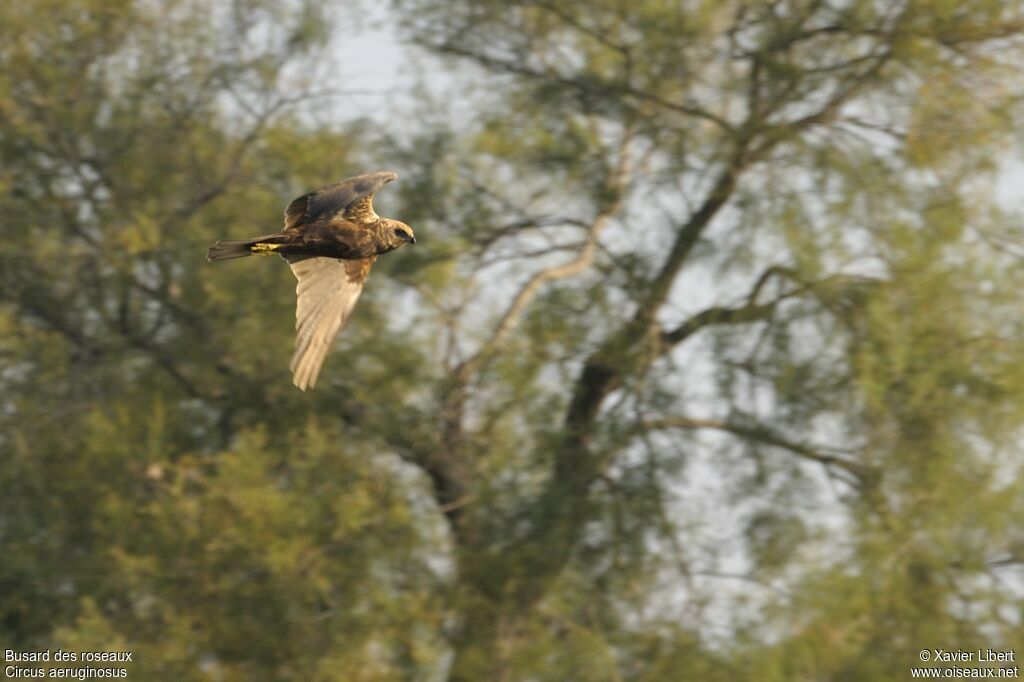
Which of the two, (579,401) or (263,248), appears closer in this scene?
(263,248)

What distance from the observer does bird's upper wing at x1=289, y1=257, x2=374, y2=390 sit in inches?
320

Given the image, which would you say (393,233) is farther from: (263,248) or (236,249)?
(236,249)

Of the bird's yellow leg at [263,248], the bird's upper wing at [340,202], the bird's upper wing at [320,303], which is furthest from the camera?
the bird's upper wing at [340,202]

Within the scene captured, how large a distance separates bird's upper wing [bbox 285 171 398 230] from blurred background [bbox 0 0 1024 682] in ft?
Result: 13.8

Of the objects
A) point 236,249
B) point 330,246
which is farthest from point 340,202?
point 236,249

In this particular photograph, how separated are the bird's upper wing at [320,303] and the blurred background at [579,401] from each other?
13.9 feet

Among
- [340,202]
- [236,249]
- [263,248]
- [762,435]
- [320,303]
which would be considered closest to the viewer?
[236,249]

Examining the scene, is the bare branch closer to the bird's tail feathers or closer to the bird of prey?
the bird of prey

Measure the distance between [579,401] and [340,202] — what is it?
482 cm

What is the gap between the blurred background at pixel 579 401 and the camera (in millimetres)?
12836

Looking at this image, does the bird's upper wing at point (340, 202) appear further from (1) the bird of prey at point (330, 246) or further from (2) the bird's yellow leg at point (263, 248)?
(2) the bird's yellow leg at point (263, 248)

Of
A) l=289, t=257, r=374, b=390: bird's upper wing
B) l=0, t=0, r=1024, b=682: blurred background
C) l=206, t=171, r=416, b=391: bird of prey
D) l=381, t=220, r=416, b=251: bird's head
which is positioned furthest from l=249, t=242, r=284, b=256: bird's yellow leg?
l=0, t=0, r=1024, b=682: blurred background

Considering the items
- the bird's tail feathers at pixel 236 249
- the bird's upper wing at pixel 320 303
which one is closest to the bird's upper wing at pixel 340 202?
the bird's upper wing at pixel 320 303

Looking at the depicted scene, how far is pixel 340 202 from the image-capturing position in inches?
355
